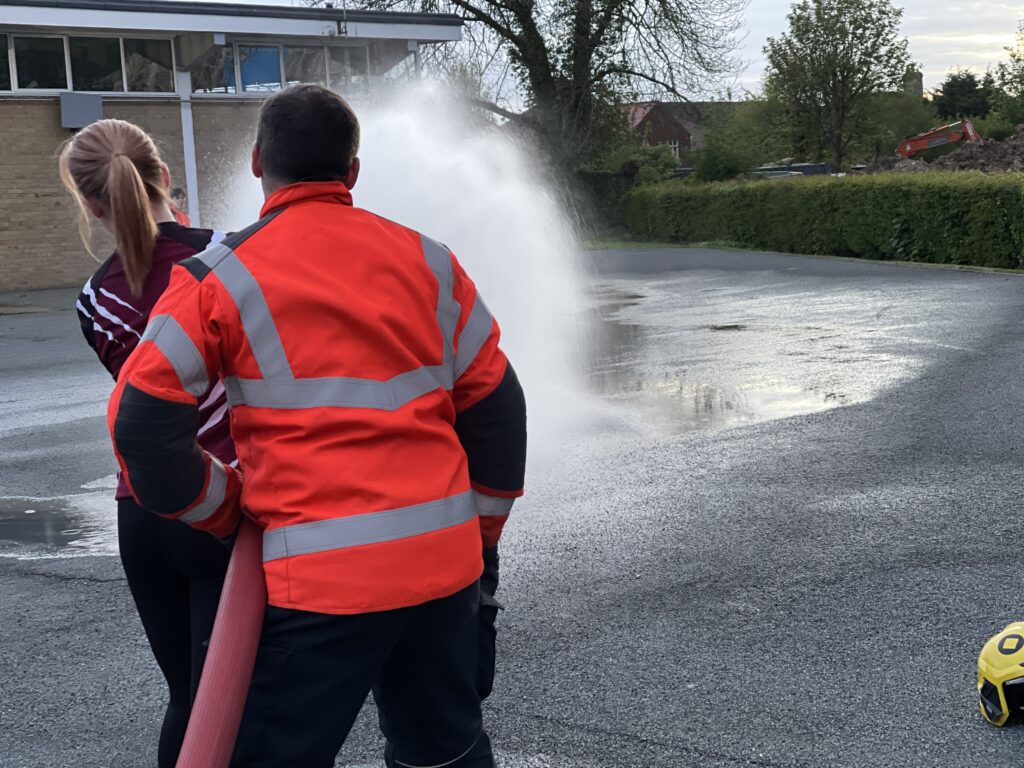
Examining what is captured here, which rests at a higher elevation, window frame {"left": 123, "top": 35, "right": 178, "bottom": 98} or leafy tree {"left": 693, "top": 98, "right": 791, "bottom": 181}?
window frame {"left": 123, "top": 35, "right": 178, "bottom": 98}

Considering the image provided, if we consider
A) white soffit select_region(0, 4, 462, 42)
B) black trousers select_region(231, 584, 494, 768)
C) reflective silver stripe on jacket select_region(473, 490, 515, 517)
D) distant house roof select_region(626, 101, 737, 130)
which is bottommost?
black trousers select_region(231, 584, 494, 768)

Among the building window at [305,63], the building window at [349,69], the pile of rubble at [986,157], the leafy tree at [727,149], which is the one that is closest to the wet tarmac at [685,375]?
the building window at [305,63]

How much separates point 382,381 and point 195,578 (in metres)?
0.74

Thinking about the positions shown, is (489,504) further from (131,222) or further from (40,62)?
(40,62)

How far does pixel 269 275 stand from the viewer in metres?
2.10

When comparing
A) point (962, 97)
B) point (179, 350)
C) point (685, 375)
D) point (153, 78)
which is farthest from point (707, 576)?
point (962, 97)

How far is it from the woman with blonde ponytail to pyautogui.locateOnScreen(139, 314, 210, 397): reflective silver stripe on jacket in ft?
1.33

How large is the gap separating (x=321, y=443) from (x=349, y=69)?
27.6 metres

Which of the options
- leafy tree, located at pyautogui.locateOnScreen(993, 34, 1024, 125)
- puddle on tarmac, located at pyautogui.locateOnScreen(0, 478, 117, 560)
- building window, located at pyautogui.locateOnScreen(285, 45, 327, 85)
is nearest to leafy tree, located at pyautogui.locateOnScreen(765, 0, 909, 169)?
leafy tree, located at pyautogui.locateOnScreen(993, 34, 1024, 125)

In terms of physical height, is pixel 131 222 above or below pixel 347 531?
above

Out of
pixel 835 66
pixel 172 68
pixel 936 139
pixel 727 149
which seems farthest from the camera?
pixel 835 66

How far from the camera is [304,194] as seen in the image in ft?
7.33

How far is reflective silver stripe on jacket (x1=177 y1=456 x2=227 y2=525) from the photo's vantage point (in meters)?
2.19

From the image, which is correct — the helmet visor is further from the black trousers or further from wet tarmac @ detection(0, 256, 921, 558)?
wet tarmac @ detection(0, 256, 921, 558)
